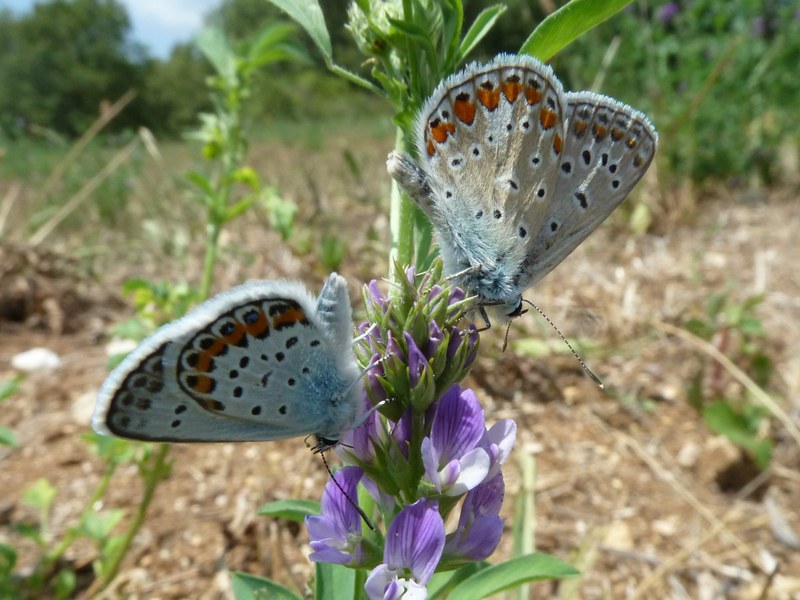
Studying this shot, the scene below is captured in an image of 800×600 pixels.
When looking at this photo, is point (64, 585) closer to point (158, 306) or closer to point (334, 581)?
point (158, 306)

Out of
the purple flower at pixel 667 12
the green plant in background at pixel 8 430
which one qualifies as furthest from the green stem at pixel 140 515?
the purple flower at pixel 667 12

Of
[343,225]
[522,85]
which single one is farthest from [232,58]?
[343,225]

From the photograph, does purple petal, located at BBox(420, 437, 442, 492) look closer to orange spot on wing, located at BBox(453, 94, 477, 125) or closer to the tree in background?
orange spot on wing, located at BBox(453, 94, 477, 125)

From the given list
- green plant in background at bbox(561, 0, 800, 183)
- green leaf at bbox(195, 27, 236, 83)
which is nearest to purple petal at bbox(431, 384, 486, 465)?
green leaf at bbox(195, 27, 236, 83)

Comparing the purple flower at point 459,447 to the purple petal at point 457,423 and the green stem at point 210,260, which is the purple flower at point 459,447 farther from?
the green stem at point 210,260

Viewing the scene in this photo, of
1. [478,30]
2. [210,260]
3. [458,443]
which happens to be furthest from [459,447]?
[210,260]
